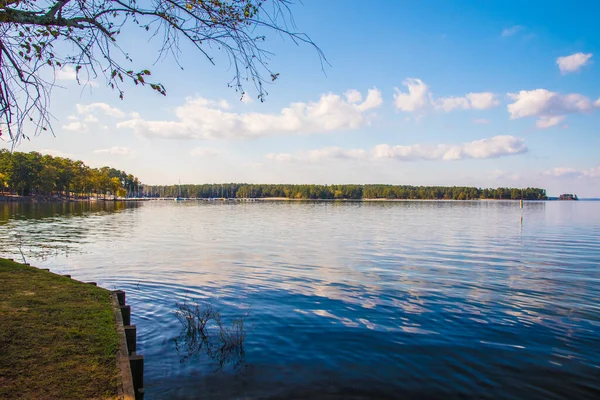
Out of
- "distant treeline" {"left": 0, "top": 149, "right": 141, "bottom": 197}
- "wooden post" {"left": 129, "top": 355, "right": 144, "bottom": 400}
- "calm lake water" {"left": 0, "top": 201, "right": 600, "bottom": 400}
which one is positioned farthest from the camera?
"distant treeline" {"left": 0, "top": 149, "right": 141, "bottom": 197}

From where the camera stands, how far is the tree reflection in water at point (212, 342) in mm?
9484

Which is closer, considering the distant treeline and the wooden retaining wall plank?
the wooden retaining wall plank

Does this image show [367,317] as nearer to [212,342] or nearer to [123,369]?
[212,342]

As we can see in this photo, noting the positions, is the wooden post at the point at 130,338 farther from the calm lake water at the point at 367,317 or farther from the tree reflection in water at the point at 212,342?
the tree reflection in water at the point at 212,342

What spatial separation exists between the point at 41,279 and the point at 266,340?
309 inches

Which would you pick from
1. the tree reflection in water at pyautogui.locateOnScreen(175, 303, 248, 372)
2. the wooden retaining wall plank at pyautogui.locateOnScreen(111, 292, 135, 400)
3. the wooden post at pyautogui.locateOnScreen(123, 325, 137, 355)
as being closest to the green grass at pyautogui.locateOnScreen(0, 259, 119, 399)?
the wooden retaining wall plank at pyautogui.locateOnScreen(111, 292, 135, 400)

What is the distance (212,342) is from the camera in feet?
34.4

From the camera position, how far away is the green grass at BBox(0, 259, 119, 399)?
588 cm

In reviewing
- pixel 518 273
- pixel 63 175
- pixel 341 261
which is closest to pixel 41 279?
pixel 341 261

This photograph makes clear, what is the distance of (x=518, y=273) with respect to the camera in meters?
20.5

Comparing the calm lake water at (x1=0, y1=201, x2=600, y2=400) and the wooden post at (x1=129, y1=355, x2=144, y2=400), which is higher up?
the wooden post at (x1=129, y1=355, x2=144, y2=400)

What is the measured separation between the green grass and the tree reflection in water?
1.98m

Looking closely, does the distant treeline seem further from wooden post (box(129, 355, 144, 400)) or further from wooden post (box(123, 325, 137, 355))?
wooden post (box(129, 355, 144, 400))

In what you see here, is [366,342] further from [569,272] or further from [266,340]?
[569,272]
